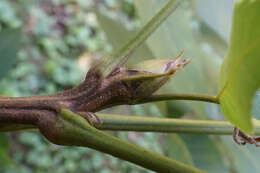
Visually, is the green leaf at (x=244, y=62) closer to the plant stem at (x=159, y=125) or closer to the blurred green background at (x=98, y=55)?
the plant stem at (x=159, y=125)

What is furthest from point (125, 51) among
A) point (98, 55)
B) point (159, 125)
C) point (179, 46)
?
point (98, 55)

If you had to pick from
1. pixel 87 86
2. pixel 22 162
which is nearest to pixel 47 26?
pixel 22 162

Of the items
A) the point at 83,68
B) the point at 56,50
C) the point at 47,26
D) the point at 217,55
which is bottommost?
the point at 217,55

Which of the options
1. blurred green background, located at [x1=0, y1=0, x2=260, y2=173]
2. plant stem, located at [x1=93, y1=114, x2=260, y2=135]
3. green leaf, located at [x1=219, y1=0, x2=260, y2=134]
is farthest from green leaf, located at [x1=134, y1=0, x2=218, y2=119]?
green leaf, located at [x1=219, y1=0, x2=260, y2=134]

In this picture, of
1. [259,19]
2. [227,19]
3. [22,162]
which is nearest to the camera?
[259,19]

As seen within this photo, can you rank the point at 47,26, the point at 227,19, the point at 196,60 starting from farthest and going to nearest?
the point at 47,26
the point at 227,19
the point at 196,60

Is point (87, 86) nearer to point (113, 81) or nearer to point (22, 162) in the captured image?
point (113, 81)

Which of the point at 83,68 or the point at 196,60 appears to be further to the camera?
the point at 83,68

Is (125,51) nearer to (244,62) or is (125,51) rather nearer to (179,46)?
(244,62)
